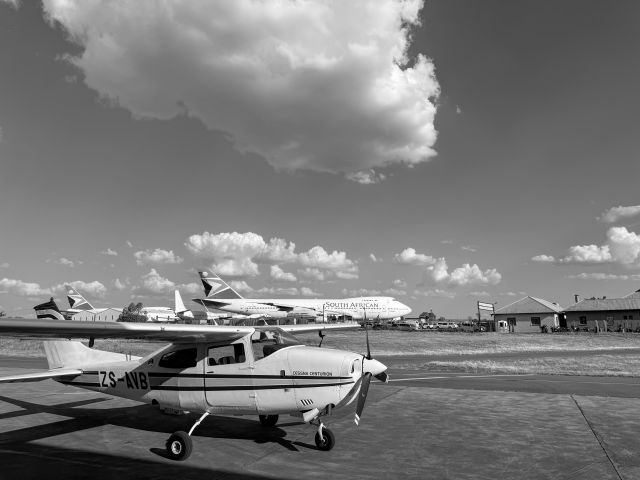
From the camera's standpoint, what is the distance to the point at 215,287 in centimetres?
9038

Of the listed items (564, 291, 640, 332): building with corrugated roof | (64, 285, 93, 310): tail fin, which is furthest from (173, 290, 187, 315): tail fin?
(564, 291, 640, 332): building with corrugated roof

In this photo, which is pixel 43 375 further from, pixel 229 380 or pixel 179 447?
pixel 229 380

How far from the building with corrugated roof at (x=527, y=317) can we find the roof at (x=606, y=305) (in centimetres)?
310

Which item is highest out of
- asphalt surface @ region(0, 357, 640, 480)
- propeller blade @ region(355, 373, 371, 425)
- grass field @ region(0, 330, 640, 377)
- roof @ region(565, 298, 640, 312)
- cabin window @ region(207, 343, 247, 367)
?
roof @ region(565, 298, 640, 312)

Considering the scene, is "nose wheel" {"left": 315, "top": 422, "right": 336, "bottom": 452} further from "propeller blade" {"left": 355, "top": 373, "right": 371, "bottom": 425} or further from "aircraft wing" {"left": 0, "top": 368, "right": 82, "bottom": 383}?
"aircraft wing" {"left": 0, "top": 368, "right": 82, "bottom": 383}

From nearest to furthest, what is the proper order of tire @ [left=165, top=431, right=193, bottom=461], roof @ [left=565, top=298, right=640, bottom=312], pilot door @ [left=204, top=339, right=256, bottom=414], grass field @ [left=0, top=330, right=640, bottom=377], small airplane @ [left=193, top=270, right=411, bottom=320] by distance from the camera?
tire @ [left=165, top=431, right=193, bottom=461]
pilot door @ [left=204, top=339, right=256, bottom=414]
grass field @ [left=0, top=330, right=640, bottom=377]
roof @ [left=565, top=298, right=640, bottom=312]
small airplane @ [left=193, top=270, right=411, bottom=320]

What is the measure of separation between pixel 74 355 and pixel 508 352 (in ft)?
121

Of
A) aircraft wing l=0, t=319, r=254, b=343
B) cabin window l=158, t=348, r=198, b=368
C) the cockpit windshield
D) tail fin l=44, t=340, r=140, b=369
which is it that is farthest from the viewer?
tail fin l=44, t=340, r=140, b=369

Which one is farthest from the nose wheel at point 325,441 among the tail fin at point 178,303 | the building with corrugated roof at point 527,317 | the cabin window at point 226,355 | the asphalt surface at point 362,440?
the tail fin at point 178,303

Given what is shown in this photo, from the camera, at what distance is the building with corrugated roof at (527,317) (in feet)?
265

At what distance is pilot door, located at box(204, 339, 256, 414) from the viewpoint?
9.17 m

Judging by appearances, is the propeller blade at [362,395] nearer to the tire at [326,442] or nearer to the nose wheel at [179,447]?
the tire at [326,442]

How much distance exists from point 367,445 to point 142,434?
17.4 feet

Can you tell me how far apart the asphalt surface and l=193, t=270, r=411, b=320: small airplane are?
6834 cm
